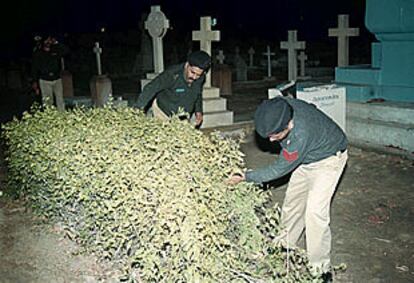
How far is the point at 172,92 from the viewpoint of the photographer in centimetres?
630

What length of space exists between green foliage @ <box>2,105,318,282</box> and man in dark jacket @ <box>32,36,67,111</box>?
6167 millimetres

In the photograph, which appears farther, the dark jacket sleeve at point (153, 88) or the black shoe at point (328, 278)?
the dark jacket sleeve at point (153, 88)

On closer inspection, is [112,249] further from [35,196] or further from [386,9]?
[386,9]

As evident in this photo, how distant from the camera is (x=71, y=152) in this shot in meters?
4.64

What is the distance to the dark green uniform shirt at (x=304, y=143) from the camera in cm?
411

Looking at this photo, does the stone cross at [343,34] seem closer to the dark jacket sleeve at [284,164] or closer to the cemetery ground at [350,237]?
the cemetery ground at [350,237]

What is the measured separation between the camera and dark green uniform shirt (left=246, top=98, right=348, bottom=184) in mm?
4113

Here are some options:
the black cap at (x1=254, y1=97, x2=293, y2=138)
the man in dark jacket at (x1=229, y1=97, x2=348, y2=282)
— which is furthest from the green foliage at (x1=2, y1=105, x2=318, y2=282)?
the black cap at (x1=254, y1=97, x2=293, y2=138)

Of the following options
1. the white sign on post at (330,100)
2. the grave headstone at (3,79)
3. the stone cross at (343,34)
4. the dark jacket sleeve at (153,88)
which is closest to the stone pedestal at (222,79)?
the stone cross at (343,34)

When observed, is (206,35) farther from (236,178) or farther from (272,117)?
(272,117)

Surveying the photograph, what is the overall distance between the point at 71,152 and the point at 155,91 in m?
1.69

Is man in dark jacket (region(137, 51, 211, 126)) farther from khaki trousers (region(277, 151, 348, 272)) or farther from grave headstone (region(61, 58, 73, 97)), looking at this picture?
grave headstone (region(61, 58, 73, 97))

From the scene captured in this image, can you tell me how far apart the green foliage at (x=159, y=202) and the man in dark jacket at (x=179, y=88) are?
0.76 metres

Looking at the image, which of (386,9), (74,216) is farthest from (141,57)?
(74,216)
